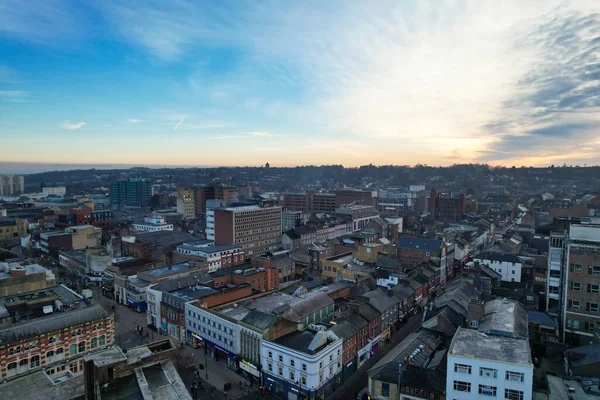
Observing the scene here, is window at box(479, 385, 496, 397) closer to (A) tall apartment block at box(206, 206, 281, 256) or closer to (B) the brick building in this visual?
(B) the brick building

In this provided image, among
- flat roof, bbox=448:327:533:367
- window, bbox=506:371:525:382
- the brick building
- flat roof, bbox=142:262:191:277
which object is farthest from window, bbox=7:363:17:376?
window, bbox=506:371:525:382

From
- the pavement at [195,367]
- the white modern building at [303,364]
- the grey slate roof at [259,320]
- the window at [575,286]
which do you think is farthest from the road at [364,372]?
the window at [575,286]

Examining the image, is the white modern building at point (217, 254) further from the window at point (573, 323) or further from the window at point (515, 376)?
the window at point (573, 323)

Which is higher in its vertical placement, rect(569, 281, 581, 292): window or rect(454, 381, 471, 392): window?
rect(569, 281, 581, 292): window

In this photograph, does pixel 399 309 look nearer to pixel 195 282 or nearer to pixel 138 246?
pixel 195 282

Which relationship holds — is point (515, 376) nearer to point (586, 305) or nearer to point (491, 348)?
point (491, 348)

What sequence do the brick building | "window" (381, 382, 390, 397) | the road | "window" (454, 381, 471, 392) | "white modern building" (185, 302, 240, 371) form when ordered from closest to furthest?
"window" (454, 381, 471, 392) → "window" (381, 382, 390, 397) → the brick building → the road → "white modern building" (185, 302, 240, 371)
